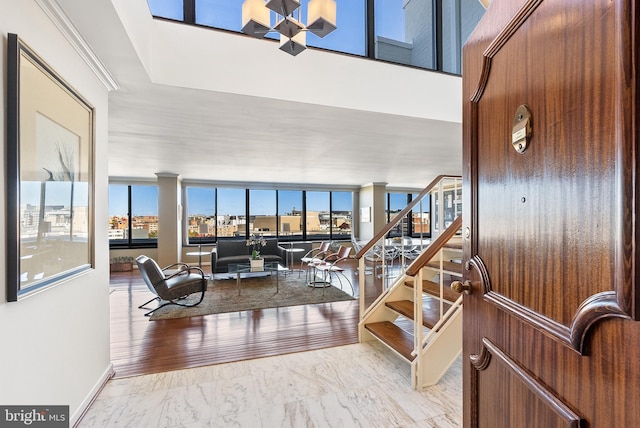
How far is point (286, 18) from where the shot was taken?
6.82 ft

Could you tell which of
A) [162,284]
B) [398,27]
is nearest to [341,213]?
[162,284]

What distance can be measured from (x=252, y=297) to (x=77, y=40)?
4.07 meters

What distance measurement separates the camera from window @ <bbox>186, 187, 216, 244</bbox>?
8477 millimetres

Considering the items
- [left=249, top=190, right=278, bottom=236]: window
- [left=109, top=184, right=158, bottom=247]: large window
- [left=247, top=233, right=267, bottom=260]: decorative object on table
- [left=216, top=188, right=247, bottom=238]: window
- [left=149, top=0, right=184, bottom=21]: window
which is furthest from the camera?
[left=249, top=190, right=278, bottom=236]: window

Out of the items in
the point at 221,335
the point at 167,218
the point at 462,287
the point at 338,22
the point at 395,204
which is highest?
the point at 338,22

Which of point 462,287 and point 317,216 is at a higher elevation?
point 317,216

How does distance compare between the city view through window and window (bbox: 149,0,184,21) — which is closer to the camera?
window (bbox: 149,0,184,21)

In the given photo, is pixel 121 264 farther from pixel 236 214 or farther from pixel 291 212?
pixel 291 212

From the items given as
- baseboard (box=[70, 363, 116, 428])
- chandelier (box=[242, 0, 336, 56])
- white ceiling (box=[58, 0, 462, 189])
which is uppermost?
chandelier (box=[242, 0, 336, 56])

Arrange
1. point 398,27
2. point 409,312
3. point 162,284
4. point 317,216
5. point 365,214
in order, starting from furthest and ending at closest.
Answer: point 317,216 → point 365,214 → point 162,284 → point 398,27 → point 409,312

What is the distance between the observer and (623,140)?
0.55 m

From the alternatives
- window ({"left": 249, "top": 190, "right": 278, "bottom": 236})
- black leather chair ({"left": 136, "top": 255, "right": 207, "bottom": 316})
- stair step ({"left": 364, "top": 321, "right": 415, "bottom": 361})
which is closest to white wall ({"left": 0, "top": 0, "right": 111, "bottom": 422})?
black leather chair ({"left": 136, "top": 255, "right": 207, "bottom": 316})

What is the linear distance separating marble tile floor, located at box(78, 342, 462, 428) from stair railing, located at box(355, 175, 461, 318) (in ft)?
2.83

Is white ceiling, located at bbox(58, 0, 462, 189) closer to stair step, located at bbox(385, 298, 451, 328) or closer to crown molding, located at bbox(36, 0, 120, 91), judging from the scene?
crown molding, located at bbox(36, 0, 120, 91)
